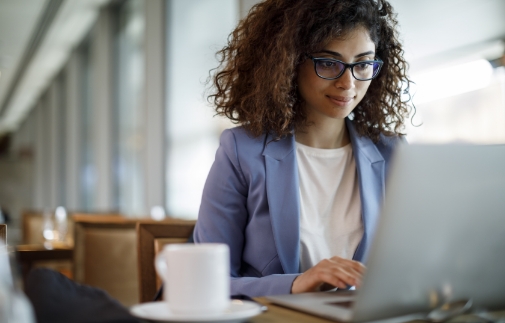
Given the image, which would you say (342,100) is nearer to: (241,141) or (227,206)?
(241,141)

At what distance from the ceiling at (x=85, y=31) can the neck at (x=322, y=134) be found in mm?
1155

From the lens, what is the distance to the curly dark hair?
1.46 metres

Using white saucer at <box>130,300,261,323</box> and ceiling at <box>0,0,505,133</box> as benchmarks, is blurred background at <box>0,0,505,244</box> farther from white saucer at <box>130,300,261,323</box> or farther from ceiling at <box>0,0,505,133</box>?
white saucer at <box>130,300,261,323</box>

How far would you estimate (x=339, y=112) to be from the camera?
1.42 metres

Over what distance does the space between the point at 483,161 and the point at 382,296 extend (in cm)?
23

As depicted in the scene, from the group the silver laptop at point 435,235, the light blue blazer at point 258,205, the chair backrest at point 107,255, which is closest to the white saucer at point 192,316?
the silver laptop at point 435,235

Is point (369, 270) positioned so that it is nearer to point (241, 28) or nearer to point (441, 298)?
point (441, 298)

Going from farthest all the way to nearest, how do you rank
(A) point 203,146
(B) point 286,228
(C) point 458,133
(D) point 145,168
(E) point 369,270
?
(D) point 145,168 < (A) point 203,146 < (C) point 458,133 < (B) point 286,228 < (E) point 369,270

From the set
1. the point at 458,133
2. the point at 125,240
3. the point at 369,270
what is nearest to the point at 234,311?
the point at 369,270

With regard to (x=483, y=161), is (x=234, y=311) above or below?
below

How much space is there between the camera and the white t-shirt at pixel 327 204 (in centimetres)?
138

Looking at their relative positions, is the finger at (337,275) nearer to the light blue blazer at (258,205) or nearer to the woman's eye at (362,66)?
the light blue blazer at (258,205)

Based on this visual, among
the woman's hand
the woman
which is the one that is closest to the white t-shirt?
the woman


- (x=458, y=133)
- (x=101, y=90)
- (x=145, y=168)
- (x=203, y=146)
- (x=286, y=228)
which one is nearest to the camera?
(x=286, y=228)
